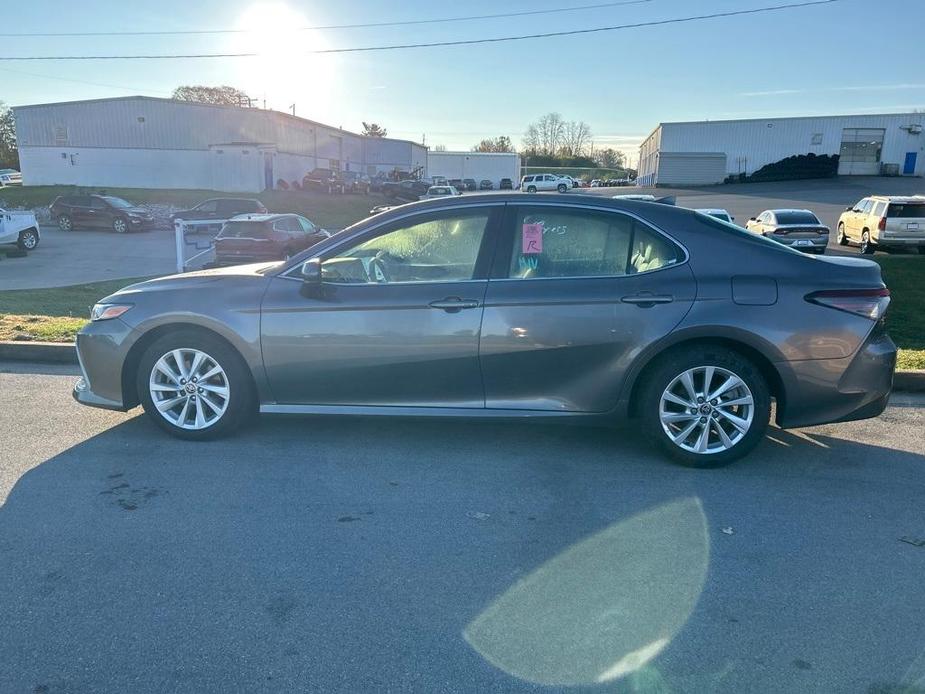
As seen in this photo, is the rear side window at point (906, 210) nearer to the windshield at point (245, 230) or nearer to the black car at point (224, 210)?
the windshield at point (245, 230)

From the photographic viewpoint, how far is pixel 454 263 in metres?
4.64

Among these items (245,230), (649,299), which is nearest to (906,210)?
(245,230)

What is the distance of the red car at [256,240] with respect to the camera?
52.9 feet

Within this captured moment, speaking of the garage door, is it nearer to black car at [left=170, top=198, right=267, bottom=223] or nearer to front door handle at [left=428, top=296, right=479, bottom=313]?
black car at [left=170, top=198, right=267, bottom=223]

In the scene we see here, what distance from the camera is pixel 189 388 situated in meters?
4.82

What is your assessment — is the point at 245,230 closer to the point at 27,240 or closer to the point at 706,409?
the point at 27,240

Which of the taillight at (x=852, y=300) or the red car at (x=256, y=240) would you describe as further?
the red car at (x=256, y=240)

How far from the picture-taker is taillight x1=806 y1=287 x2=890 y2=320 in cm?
434

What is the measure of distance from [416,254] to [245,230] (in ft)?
42.5

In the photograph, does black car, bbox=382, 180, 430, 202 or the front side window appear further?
black car, bbox=382, 180, 430, 202

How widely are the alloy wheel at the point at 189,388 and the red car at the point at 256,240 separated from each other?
36.4 ft

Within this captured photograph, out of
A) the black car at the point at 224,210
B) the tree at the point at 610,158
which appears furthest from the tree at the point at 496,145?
the black car at the point at 224,210

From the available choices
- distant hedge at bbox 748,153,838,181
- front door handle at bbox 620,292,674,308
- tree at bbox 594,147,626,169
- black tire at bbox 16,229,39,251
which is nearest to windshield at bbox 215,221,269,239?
black tire at bbox 16,229,39,251

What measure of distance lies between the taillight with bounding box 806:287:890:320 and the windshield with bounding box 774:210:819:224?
18870 millimetres
